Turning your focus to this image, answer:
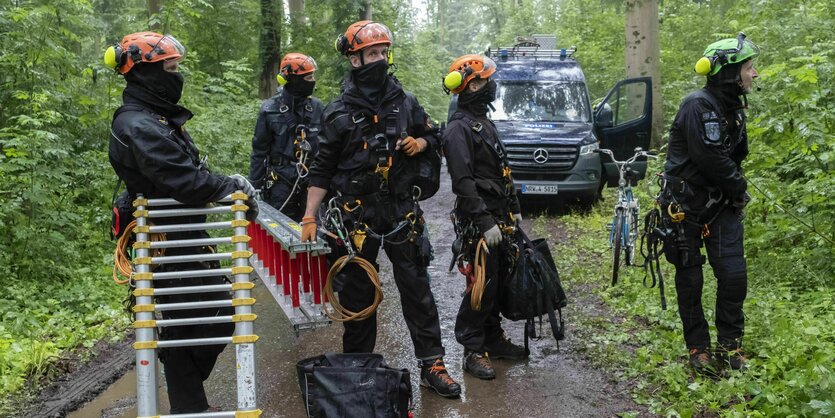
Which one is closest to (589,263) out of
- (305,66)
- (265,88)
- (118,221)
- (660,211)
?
(660,211)

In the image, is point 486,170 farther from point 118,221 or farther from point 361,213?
point 118,221

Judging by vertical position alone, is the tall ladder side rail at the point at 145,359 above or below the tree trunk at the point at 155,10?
below

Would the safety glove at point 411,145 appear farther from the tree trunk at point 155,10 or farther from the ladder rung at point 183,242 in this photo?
the tree trunk at point 155,10

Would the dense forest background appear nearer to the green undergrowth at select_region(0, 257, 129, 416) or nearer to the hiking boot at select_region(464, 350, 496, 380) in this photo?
the green undergrowth at select_region(0, 257, 129, 416)

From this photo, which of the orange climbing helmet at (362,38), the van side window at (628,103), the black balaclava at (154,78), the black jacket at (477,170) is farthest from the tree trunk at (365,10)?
the black balaclava at (154,78)

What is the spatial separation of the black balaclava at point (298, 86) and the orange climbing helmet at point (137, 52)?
3.18 m

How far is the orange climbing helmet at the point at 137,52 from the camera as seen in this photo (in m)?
3.82

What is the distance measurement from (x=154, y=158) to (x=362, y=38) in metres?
1.67

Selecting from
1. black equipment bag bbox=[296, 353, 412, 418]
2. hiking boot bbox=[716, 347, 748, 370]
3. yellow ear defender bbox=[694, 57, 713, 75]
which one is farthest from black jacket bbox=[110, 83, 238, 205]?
hiking boot bbox=[716, 347, 748, 370]

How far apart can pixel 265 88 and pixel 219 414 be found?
601 inches

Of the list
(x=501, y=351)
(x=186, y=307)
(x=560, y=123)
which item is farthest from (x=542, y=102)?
(x=186, y=307)

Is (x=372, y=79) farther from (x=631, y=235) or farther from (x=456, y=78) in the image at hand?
(x=631, y=235)

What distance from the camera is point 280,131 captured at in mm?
7133

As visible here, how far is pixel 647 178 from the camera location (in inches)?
487
